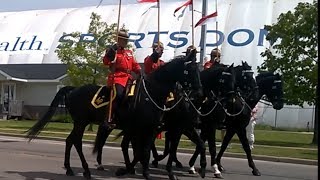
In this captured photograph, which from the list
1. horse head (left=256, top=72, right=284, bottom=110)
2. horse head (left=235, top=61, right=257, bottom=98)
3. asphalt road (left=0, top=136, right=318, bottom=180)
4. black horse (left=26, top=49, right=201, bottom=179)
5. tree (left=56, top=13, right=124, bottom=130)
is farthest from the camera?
tree (left=56, top=13, right=124, bottom=130)

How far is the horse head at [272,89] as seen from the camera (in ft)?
46.5

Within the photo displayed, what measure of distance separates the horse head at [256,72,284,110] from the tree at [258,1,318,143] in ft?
33.8

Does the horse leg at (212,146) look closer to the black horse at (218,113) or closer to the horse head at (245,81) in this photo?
the black horse at (218,113)

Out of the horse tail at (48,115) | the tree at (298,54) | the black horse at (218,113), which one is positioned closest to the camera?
the horse tail at (48,115)

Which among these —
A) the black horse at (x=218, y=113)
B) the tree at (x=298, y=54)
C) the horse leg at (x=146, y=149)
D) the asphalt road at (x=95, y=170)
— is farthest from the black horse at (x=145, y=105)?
the tree at (x=298, y=54)

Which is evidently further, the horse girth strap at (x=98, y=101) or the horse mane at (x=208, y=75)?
the horse mane at (x=208, y=75)

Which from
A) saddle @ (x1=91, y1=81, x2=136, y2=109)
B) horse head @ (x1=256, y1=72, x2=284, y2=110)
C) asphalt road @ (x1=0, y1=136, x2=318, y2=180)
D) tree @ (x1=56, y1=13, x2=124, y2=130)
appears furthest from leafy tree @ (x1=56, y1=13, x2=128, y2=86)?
saddle @ (x1=91, y1=81, x2=136, y2=109)

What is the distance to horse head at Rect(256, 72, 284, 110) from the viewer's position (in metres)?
14.2

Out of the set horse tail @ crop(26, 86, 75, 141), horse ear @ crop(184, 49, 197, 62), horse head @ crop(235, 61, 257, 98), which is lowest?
horse tail @ crop(26, 86, 75, 141)

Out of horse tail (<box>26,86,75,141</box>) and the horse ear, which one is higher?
the horse ear

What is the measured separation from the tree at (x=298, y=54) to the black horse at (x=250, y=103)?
407 inches

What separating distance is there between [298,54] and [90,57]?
36.7 feet

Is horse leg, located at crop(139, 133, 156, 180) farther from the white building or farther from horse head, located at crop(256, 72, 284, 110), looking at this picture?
the white building

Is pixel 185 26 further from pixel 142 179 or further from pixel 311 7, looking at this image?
pixel 142 179
